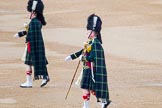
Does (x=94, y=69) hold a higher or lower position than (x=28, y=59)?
higher

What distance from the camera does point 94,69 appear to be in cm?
1120

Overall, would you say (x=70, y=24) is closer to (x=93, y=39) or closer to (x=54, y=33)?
(x=54, y=33)

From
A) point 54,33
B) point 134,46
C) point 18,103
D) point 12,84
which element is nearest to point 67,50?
point 134,46

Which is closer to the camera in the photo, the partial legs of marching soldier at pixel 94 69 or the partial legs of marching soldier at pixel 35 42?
the partial legs of marching soldier at pixel 94 69

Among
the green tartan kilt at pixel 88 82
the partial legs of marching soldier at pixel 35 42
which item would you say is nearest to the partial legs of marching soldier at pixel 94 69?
the green tartan kilt at pixel 88 82

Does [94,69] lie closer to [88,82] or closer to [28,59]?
[88,82]

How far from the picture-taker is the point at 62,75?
15594 mm

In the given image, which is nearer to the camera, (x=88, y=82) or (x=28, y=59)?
(x=88, y=82)

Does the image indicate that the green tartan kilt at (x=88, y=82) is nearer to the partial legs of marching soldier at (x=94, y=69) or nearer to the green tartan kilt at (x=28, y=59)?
the partial legs of marching soldier at (x=94, y=69)

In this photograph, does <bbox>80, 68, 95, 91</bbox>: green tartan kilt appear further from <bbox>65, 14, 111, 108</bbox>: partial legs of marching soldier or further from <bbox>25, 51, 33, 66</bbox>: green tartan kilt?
<bbox>25, 51, 33, 66</bbox>: green tartan kilt

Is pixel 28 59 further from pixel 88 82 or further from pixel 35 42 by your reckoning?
pixel 88 82

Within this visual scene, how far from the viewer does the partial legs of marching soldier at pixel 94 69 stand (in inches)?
439

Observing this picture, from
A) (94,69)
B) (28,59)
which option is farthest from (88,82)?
(28,59)

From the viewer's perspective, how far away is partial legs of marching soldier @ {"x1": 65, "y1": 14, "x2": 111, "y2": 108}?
11.1 m
